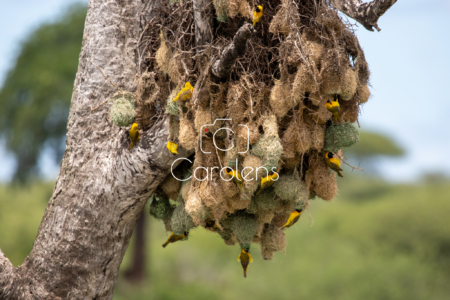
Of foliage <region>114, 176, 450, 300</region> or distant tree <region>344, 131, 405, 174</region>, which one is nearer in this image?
foliage <region>114, 176, 450, 300</region>

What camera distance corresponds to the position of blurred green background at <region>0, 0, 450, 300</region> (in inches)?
355

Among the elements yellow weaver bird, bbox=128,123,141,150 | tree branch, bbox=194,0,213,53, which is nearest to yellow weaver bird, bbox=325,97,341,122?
tree branch, bbox=194,0,213,53

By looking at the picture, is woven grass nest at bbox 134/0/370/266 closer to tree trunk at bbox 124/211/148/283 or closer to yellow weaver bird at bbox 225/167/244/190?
yellow weaver bird at bbox 225/167/244/190

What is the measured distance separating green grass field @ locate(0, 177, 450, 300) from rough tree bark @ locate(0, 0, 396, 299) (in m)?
8.60

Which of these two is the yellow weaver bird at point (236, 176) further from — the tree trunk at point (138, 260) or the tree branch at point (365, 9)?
the tree trunk at point (138, 260)

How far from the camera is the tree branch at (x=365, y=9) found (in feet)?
6.91

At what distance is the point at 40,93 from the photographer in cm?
877

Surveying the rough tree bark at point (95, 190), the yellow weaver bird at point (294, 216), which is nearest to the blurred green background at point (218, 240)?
the rough tree bark at point (95, 190)

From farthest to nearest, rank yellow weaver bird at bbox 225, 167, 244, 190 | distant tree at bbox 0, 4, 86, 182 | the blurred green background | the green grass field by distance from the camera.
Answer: the green grass field < the blurred green background < distant tree at bbox 0, 4, 86, 182 < yellow weaver bird at bbox 225, 167, 244, 190

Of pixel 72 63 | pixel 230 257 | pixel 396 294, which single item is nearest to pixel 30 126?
pixel 72 63

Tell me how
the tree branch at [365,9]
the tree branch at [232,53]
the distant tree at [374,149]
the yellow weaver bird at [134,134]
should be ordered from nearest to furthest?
the tree branch at [232,53] → the tree branch at [365,9] → the yellow weaver bird at [134,134] → the distant tree at [374,149]

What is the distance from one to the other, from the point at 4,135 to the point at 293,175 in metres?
8.77

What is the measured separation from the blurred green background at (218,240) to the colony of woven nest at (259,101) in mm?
6992

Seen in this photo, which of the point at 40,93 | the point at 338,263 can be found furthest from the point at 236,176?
the point at 338,263
